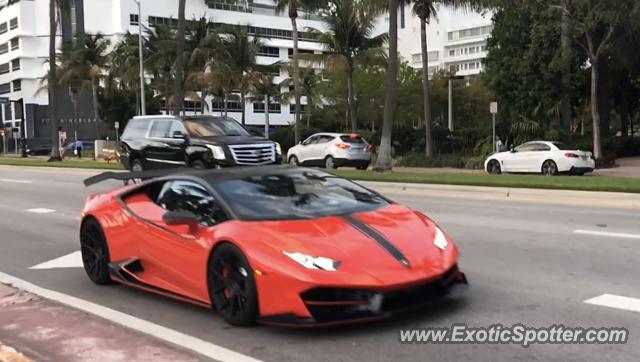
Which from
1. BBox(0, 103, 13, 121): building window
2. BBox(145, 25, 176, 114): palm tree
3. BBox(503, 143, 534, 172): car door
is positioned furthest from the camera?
BBox(0, 103, 13, 121): building window

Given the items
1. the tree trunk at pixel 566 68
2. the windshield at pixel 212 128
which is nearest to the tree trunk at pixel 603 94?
the tree trunk at pixel 566 68

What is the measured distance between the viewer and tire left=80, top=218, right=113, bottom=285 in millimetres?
7371

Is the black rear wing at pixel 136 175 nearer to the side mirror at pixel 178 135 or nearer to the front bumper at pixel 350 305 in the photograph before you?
the front bumper at pixel 350 305

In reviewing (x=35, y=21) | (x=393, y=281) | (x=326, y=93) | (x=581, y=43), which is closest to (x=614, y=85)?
(x=581, y=43)

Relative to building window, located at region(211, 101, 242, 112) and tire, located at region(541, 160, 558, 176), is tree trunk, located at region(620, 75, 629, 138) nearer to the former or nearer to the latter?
tire, located at region(541, 160, 558, 176)

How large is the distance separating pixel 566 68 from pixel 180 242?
28.1 meters

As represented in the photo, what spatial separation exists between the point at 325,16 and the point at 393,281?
36.7 meters

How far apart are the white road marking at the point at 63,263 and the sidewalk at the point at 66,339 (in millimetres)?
2036

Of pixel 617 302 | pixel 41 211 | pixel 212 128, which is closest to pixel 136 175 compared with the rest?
pixel 617 302

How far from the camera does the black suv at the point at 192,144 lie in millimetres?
17016

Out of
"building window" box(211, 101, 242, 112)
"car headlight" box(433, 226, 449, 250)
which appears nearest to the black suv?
"car headlight" box(433, 226, 449, 250)

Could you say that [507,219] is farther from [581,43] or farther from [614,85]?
[614,85]

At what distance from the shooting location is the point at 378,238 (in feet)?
18.1

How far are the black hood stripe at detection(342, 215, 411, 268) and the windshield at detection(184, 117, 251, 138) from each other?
12179 millimetres
